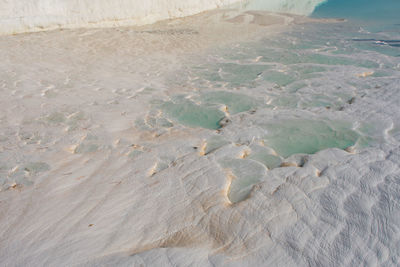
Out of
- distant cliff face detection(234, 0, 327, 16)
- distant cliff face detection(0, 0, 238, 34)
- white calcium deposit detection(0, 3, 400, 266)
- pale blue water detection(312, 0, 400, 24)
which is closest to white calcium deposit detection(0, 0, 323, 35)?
distant cliff face detection(0, 0, 238, 34)

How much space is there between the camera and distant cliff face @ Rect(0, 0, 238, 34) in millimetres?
7359

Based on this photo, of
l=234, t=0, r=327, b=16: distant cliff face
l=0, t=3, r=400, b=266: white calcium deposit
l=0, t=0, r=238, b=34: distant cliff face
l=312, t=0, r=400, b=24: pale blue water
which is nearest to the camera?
l=0, t=3, r=400, b=266: white calcium deposit

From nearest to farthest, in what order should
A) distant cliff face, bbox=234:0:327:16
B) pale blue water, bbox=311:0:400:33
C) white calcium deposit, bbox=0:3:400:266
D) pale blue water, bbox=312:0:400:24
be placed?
white calcium deposit, bbox=0:3:400:266, pale blue water, bbox=311:0:400:33, pale blue water, bbox=312:0:400:24, distant cliff face, bbox=234:0:327:16

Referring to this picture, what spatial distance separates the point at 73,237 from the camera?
1.74 metres

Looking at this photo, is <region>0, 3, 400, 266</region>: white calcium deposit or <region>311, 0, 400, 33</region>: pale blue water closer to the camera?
<region>0, 3, 400, 266</region>: white calcium deposit

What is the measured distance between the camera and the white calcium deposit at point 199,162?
66.2 inches

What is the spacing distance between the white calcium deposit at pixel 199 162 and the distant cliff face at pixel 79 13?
2431 mm

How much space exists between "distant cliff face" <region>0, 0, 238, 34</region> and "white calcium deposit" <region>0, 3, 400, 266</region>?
2.43 meters

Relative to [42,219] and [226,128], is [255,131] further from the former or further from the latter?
[42,219]

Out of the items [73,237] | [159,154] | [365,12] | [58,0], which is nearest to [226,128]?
[159,154]

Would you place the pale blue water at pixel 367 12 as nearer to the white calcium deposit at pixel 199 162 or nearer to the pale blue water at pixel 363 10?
the pale blue water at pixel 363 10

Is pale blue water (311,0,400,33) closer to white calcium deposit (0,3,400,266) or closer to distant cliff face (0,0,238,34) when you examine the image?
white calcium deposit (0,3,400,266)

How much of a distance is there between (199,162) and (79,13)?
24.3 ft

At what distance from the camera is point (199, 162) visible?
97.2 inches
